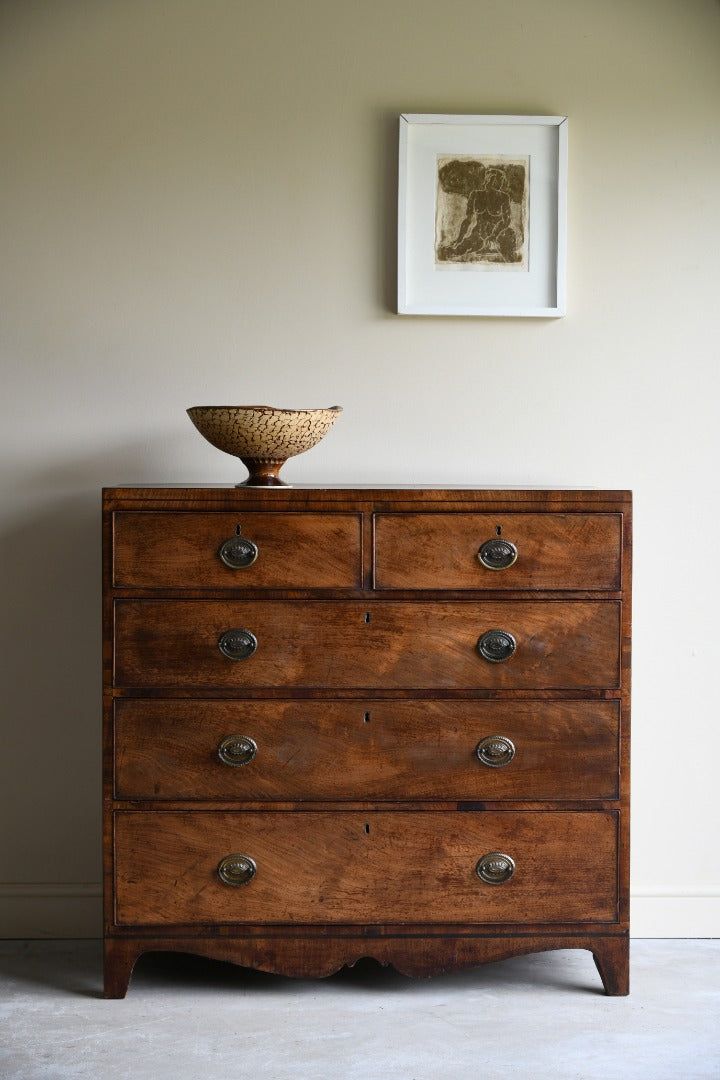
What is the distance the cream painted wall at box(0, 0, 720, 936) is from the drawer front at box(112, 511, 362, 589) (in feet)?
→ 1.70

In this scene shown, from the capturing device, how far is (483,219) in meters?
2.67

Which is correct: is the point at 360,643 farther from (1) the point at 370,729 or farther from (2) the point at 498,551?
(2) the point at 498,551

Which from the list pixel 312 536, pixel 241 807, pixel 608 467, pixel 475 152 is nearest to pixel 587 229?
pixel 475 152

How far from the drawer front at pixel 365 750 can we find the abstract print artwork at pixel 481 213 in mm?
1171

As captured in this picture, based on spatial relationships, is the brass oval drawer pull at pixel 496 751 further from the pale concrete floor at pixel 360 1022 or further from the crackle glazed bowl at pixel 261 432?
the crackle glazed bowl at pixel 261 432

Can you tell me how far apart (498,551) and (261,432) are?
583mm

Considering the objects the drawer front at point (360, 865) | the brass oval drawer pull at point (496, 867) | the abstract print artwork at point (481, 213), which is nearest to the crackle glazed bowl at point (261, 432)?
the abstract print artwork at point (481, 213)

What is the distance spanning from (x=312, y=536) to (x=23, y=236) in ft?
3.89

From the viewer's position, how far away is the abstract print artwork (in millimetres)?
2660

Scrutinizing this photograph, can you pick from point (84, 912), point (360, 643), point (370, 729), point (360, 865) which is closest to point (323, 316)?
point (360, 643)

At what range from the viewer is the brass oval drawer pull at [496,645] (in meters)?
2.22

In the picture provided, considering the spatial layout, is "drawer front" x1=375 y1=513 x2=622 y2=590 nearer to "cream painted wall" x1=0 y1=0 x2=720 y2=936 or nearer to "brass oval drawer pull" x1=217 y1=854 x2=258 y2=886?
"cream painted wall" x1=0 y1=0 x2=720 y2=936

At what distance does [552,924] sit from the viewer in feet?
7.41

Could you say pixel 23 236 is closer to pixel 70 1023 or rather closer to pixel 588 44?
pixel 588 44
